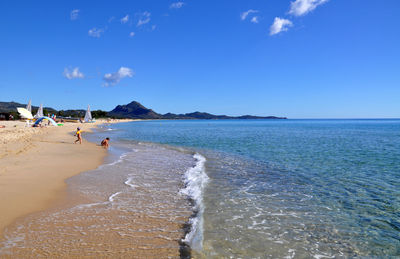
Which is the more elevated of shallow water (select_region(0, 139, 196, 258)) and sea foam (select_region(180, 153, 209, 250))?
shallow water (select_region(0, 139, 196, 258))

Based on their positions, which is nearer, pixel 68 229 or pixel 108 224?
pixel 68 229

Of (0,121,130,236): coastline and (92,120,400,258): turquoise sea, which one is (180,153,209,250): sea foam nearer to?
(92,120,400,258): turquoise sea

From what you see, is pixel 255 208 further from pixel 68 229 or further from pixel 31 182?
pixel 31 182

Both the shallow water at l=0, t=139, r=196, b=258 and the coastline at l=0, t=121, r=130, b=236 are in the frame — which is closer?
the shallow water at l=0, t=139, r=196, b=258

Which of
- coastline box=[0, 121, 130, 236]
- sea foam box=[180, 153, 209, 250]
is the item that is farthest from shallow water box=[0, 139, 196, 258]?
coastline box=[0, 121, 130, 236]

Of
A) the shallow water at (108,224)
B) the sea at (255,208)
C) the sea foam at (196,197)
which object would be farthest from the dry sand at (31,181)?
the sea foam at (196,197)

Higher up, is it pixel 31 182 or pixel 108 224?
pixel 31 182

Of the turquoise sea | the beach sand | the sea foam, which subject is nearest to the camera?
the beach sand

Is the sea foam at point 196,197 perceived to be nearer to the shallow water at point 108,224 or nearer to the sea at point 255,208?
the sea at point 255,208

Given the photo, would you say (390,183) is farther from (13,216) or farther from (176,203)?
(13,216)

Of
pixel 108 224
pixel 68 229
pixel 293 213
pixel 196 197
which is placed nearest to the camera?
pixel 68 229

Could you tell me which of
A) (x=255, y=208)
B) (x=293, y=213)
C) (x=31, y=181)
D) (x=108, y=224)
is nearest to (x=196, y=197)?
(x=255, y=208)

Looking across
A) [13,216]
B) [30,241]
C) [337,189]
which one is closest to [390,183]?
[337,189]

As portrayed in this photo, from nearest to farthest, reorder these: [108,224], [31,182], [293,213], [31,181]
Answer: [108,224]
[293,213]
[31,182]
[31,181]
